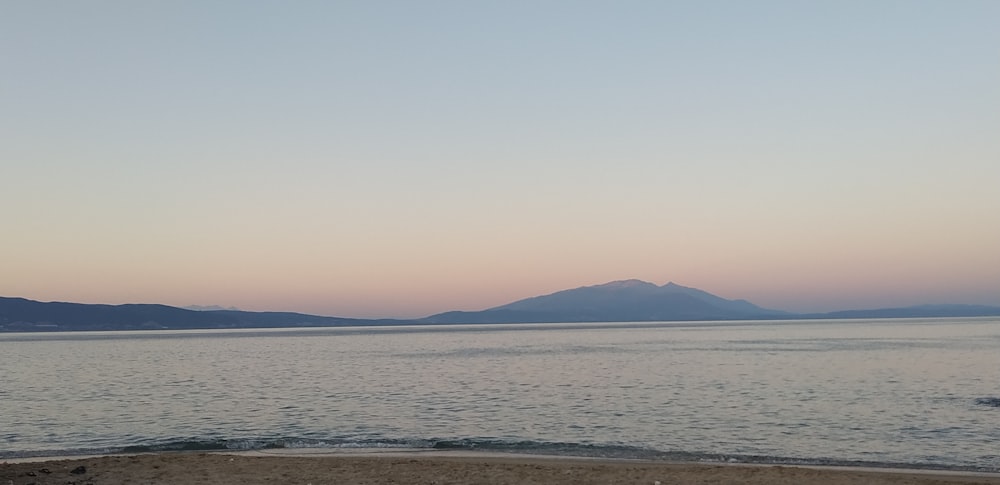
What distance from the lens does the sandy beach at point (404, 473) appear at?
59.9 ft

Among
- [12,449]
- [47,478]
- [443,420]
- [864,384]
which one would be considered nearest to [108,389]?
[12,449]

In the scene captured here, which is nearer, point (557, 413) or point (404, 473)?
point (404, 473)

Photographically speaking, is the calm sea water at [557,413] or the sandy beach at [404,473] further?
the calm sea water at [557,413]

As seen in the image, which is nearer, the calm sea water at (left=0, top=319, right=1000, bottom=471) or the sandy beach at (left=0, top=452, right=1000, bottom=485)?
the sandy beach at (left=0, top=452, right=1000, bottom=485)

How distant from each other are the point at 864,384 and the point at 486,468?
36.0m

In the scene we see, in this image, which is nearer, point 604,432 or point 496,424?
point 604,432

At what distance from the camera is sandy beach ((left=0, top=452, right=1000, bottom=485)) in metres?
18.2

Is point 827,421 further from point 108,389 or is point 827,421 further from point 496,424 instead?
point 108,389

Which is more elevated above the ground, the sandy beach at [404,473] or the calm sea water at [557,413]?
the sandy beach at [404,473]

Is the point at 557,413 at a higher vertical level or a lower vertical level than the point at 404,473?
lower

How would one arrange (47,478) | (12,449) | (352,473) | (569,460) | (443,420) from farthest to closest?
1. (443,420)
2. (12,449)
3. (569,460)
4. (352,473)
5. (47,478)

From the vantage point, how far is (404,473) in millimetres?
19312

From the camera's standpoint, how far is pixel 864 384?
47281mm

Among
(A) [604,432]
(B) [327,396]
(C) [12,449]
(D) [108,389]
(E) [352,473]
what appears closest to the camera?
(E) [352,473]
